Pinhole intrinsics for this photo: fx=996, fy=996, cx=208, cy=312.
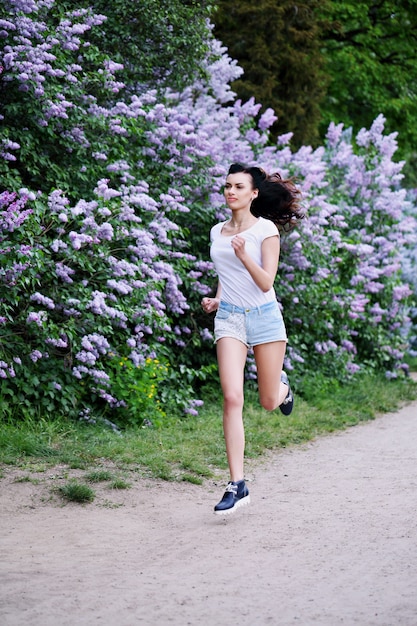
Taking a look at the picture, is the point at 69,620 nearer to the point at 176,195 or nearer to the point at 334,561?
the point at 334,561

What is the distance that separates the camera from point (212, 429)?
27.6ft

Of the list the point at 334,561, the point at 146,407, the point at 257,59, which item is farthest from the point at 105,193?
the point at 257,59

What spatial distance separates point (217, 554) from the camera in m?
4.86

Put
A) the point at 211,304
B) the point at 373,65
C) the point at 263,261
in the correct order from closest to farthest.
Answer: the point at 263,261, the point at 211,304, the point at 373,65

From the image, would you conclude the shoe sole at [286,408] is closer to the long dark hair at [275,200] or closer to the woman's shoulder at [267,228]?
the long dark hair at [275,200]

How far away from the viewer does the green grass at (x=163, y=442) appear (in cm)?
680

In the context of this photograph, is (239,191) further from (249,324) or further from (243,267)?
(249,324)

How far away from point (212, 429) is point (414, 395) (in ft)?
14.2

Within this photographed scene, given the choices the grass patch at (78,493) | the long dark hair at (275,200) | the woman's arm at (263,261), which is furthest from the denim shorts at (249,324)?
the grass patch at (78,493)

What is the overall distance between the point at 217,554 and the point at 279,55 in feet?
36.8

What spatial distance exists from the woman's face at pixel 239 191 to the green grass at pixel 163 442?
1935 millimetres

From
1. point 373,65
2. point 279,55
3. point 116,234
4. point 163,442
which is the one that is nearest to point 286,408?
point 163,442

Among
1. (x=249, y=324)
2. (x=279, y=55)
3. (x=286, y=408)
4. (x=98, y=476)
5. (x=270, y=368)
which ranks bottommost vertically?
(x=98, y=476)

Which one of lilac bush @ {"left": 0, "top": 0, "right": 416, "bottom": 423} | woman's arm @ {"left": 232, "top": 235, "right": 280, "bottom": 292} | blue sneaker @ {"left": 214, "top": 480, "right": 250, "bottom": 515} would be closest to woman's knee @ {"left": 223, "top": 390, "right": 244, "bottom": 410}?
blue sneaker @ {"left": 214, "top": 480, "right": 250, "bottom": 515}
